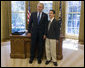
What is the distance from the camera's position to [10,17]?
6793 mm

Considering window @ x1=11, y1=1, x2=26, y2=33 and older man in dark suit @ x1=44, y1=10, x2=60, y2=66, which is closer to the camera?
older man in dark suit @ x1=44, y1=10, x2=60, y2=66

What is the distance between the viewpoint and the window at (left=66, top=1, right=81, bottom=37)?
6.76 m

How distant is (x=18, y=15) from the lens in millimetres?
7105

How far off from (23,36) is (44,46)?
1.98 ft

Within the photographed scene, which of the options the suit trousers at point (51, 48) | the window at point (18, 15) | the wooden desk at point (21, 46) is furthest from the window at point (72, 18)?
the suit trousers at point (51, 48)

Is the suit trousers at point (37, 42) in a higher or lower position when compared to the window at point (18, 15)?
lower

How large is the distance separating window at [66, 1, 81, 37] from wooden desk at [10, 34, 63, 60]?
10.4 feet

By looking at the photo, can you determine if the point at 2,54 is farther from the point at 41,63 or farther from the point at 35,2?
the point at 35,2

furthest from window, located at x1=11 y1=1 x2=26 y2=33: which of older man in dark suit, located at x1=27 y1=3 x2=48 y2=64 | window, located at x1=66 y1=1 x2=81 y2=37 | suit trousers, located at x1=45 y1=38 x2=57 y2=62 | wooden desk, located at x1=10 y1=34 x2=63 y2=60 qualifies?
suit trousers, located at x1=45 y1=38 x2=57 y2=62

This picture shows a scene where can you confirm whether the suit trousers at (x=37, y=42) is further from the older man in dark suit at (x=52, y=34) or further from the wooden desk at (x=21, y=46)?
the wooden desk at (x=21, y=46)

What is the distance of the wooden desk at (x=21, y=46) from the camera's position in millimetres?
3906

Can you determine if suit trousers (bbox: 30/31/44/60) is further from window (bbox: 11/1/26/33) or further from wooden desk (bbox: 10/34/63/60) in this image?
window (bbox: 11/1/26/33)

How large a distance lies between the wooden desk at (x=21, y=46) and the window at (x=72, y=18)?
10.4ft

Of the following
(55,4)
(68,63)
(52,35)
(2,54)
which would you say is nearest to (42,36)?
(52,35)
